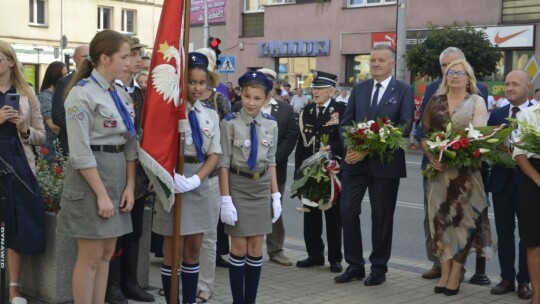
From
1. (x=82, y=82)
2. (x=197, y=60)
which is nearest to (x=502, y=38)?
(x=197, y=60)

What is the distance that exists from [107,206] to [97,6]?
1809 inches

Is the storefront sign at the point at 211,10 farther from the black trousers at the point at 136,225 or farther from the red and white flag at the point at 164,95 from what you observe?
the red and white flag at the point at 164,95

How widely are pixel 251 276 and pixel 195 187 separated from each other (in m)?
1.00

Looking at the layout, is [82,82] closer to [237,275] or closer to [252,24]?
[237,275]

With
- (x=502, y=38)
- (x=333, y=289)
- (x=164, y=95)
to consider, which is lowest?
(x=333, y=289)

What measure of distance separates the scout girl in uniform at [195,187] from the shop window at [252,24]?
3085 centimetres

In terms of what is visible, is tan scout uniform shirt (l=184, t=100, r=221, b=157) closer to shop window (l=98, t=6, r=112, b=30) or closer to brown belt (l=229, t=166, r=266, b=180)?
brown belt (l=229, t=166, r=266, b=180)

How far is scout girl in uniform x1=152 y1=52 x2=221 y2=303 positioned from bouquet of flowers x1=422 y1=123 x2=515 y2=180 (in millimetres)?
2134

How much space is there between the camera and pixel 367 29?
A: 31703mm

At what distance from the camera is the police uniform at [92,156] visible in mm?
5070

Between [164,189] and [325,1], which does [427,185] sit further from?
[325,1]

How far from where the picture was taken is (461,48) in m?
24.4

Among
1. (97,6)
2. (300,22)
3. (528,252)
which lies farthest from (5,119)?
(97,6)

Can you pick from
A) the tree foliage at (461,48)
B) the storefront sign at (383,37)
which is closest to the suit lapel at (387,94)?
the tree foliage at (461,48)
